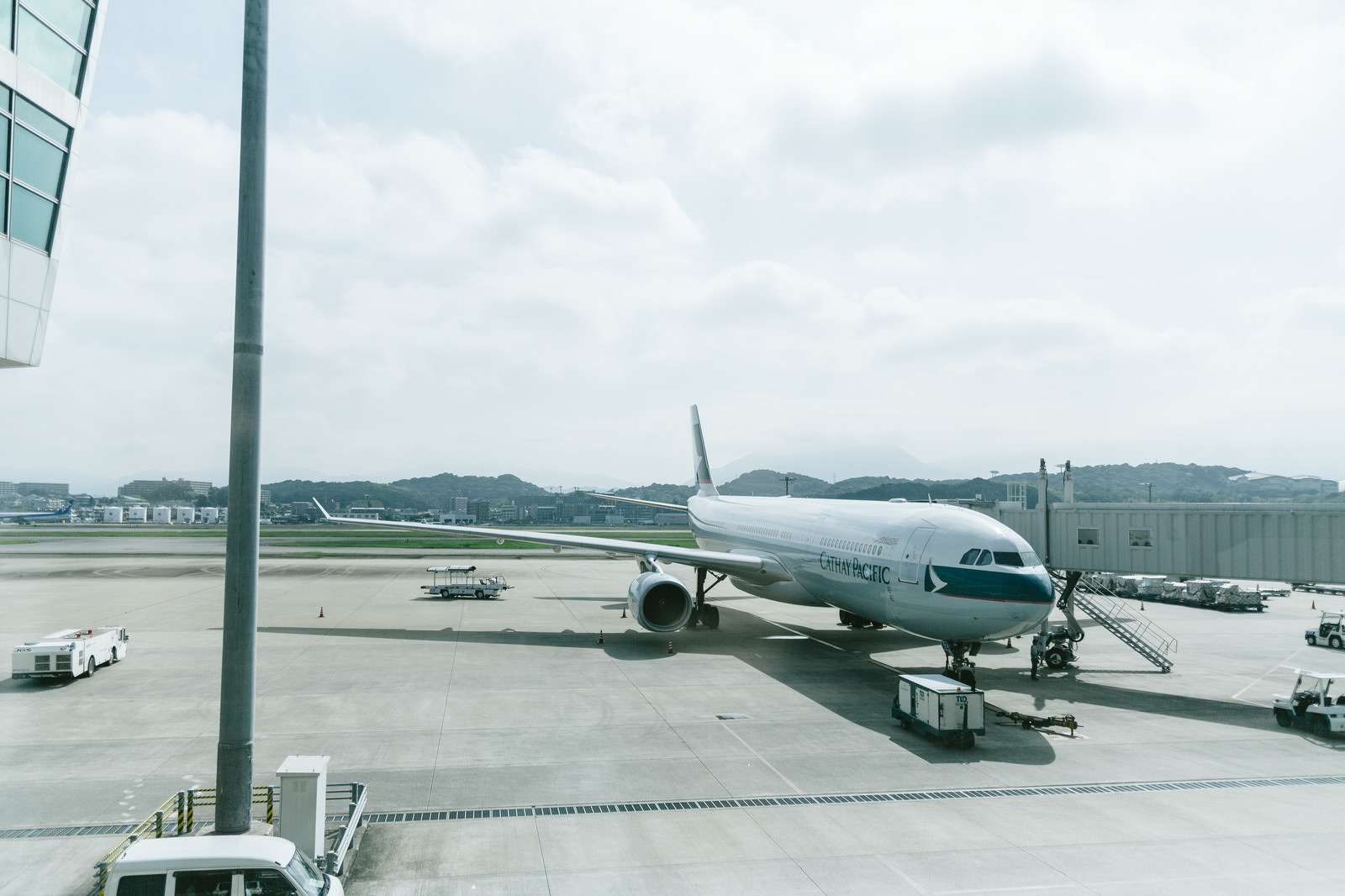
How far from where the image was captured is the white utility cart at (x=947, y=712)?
17.0 m

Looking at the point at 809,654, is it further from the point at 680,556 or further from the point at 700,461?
the point at 700,461

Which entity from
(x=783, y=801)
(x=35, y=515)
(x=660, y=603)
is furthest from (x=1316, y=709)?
(x=35, y=515)

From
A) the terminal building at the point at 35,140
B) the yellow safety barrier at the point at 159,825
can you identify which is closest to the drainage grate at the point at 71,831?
the yellow safety barrier at the point at 159,825

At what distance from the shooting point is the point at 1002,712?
19.5 m

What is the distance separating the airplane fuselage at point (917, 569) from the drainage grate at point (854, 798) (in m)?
5.01

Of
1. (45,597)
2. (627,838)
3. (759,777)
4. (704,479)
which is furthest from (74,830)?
(704,479)

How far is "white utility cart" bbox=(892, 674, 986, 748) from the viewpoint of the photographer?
17.0 metres

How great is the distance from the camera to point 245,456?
30.3ft

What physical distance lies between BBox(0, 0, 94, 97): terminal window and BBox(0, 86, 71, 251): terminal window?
712mm

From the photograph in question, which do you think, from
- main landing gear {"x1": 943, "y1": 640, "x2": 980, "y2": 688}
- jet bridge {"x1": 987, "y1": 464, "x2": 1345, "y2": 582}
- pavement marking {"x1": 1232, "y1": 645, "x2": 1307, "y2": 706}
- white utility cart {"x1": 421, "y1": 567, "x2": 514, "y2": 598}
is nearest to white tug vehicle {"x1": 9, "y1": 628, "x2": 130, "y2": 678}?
white utility cart {"x1": 421, "y1": 567, "x2": 514, "y2": 598}

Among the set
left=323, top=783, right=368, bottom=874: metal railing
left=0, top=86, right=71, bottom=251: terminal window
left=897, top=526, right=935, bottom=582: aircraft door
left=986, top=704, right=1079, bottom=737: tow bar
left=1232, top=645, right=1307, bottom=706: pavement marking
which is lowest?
left=1232, top=645, right=1307, bottom=706: pavement marking

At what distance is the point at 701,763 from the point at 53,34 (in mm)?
16944

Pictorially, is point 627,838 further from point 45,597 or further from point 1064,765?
point 45,597

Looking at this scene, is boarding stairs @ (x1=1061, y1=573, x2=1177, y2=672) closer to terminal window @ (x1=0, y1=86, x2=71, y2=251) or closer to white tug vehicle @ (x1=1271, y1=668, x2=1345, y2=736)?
white tug vehicle @ (x1=1271, y1=668, x2=1345, y2=736)
